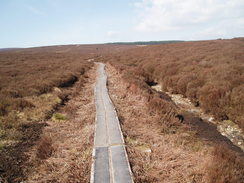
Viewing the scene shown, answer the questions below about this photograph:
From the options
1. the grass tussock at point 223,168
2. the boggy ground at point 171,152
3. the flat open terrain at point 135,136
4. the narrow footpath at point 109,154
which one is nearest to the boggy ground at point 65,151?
the flat open terrain at point 135,136

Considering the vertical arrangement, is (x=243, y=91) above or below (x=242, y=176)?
above

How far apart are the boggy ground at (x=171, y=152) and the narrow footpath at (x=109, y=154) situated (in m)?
0.26

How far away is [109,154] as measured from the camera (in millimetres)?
4965

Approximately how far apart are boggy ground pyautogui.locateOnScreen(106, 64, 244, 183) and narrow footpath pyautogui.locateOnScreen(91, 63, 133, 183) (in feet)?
0.84

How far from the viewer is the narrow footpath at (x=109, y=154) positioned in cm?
408

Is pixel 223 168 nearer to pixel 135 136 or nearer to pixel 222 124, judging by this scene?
pixel 135 136

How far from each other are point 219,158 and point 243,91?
705 cm

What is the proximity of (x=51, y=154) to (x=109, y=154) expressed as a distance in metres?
1.95

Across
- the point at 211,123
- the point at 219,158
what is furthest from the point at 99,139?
the point at 211,123

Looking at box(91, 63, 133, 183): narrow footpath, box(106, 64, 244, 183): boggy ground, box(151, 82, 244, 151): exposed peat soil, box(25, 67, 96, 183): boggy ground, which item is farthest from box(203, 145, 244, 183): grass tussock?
box(151, 82, 244, 151): exposed peat soil

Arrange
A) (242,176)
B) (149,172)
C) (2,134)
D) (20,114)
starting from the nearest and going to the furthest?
(242,176) < (149,172) < (2,134) < (20,114)

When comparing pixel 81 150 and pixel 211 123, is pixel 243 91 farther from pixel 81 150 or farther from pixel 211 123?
pixel 81 150

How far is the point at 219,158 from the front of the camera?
15.1ft

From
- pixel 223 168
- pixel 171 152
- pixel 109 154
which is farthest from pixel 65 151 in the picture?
pixel 223 168
